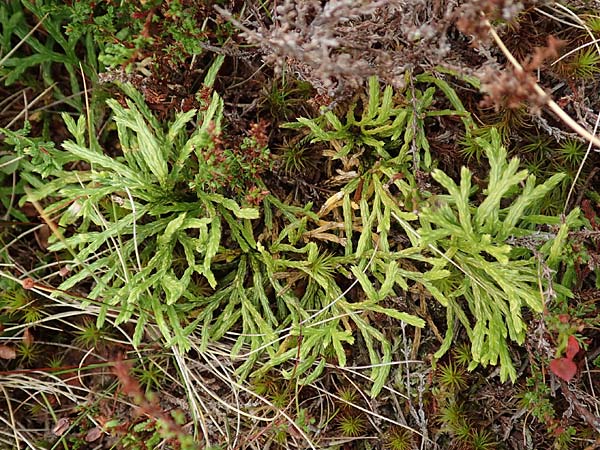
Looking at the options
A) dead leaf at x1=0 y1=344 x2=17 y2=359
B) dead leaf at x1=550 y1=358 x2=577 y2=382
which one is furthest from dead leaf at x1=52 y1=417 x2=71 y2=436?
dead leaf at x1=550 y1=358 x2=577 y2=382

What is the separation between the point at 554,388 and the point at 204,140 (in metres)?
1.85

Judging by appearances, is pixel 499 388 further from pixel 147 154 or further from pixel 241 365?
pixel 147 154

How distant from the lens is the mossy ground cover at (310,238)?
2.54m

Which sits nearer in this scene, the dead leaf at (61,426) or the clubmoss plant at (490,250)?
the clubmoss plant at (490,250)

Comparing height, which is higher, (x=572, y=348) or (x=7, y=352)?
(x=572, y=348)

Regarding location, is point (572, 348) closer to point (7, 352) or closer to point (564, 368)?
point (564, 368)

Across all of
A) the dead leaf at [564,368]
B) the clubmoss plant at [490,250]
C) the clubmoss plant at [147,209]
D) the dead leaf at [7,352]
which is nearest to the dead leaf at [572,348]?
the dead leaf at [564,368]

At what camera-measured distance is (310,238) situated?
2893 millimetres

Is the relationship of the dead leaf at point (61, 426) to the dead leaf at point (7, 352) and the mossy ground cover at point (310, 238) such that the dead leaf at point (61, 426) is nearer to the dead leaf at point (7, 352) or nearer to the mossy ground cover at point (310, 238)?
the mossy ground cover at point (310, 238)

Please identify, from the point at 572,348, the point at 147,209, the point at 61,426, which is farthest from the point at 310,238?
the point at 61,426

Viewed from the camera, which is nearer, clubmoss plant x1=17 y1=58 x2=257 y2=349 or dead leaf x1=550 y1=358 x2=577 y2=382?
dead leaf x1=550 y1=358 x2=577 y2=382

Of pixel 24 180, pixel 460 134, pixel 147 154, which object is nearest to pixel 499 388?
pixel 460 134

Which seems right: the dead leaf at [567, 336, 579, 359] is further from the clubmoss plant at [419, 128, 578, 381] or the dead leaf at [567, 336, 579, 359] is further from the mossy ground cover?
the clubmoss plant at [419, 128, 578, 381]

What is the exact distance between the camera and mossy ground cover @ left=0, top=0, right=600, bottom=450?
2541mm
